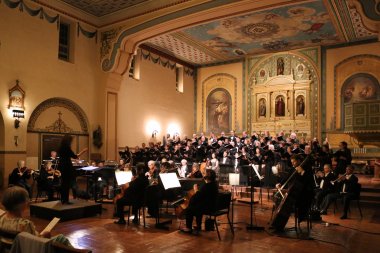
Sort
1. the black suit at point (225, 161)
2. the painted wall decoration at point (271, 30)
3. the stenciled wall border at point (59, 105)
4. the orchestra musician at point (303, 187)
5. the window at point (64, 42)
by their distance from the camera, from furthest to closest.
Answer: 1. the window at point (64, 42)
2. the painted wall decoration at point (271, 30)
3. the black suit at point (225, 161)
4. the stenciled wall border at point (59, 105)
5. the orchestra musician at point (303, 187)

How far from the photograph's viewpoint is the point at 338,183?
8.10 meters

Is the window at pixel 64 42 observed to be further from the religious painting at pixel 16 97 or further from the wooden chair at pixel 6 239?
the wooden chair at pixel 6 239

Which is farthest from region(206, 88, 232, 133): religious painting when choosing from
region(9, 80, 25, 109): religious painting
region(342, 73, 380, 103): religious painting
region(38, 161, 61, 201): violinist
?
region(38, 161, 61, 201): violinist

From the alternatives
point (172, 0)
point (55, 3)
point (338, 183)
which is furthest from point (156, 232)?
point (55, 3)

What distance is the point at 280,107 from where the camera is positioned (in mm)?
18031

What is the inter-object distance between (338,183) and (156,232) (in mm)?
4693

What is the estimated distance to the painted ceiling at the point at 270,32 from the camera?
515 inches

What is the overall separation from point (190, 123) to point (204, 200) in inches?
577

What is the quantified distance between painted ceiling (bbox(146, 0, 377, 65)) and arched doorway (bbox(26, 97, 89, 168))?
546 cm

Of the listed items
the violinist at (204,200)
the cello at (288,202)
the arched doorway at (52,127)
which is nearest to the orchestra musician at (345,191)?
the cello at (288,202)

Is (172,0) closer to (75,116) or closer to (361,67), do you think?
(75,116)

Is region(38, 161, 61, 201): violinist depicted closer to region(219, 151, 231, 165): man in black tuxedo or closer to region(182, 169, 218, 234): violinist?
region(182, 169, 218, 234): violinist

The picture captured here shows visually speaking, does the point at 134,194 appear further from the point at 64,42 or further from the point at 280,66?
the point at 280,66

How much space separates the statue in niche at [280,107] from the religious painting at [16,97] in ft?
40.8
